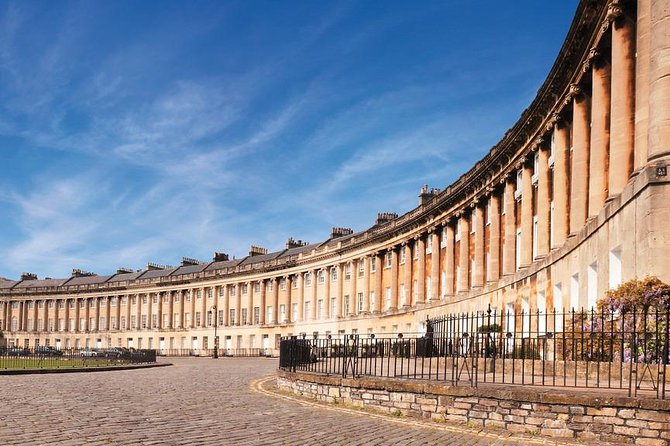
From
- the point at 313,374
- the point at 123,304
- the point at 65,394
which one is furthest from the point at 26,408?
the point at 123,304

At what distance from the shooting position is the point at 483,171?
149 ft

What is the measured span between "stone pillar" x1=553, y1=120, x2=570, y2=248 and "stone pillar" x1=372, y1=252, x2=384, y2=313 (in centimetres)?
3713

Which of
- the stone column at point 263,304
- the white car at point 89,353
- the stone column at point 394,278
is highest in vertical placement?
the stone column at point 394,278

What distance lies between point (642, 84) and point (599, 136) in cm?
506

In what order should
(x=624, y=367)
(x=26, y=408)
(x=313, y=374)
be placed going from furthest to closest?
(x=313, y=374)
(x=26, y=408)
(x=624, y=367)

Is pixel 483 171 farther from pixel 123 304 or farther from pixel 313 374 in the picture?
pixel 123 304

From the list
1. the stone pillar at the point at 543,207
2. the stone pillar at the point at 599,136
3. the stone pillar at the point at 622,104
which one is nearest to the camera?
the stone pillar at the point at 622,104

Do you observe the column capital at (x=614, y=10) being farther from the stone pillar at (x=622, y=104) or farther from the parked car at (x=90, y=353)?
the parked car at (x=90, y=353)

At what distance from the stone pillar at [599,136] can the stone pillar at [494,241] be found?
15726mm

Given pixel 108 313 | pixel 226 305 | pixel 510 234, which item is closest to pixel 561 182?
pixel 510 234

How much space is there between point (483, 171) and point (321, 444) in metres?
35.2

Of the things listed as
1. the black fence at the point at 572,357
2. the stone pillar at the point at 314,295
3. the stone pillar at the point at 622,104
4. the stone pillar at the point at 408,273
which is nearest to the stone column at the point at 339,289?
the stone pillar at the point at 314,295

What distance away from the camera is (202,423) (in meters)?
14.5

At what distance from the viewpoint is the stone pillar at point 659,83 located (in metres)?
19.7
